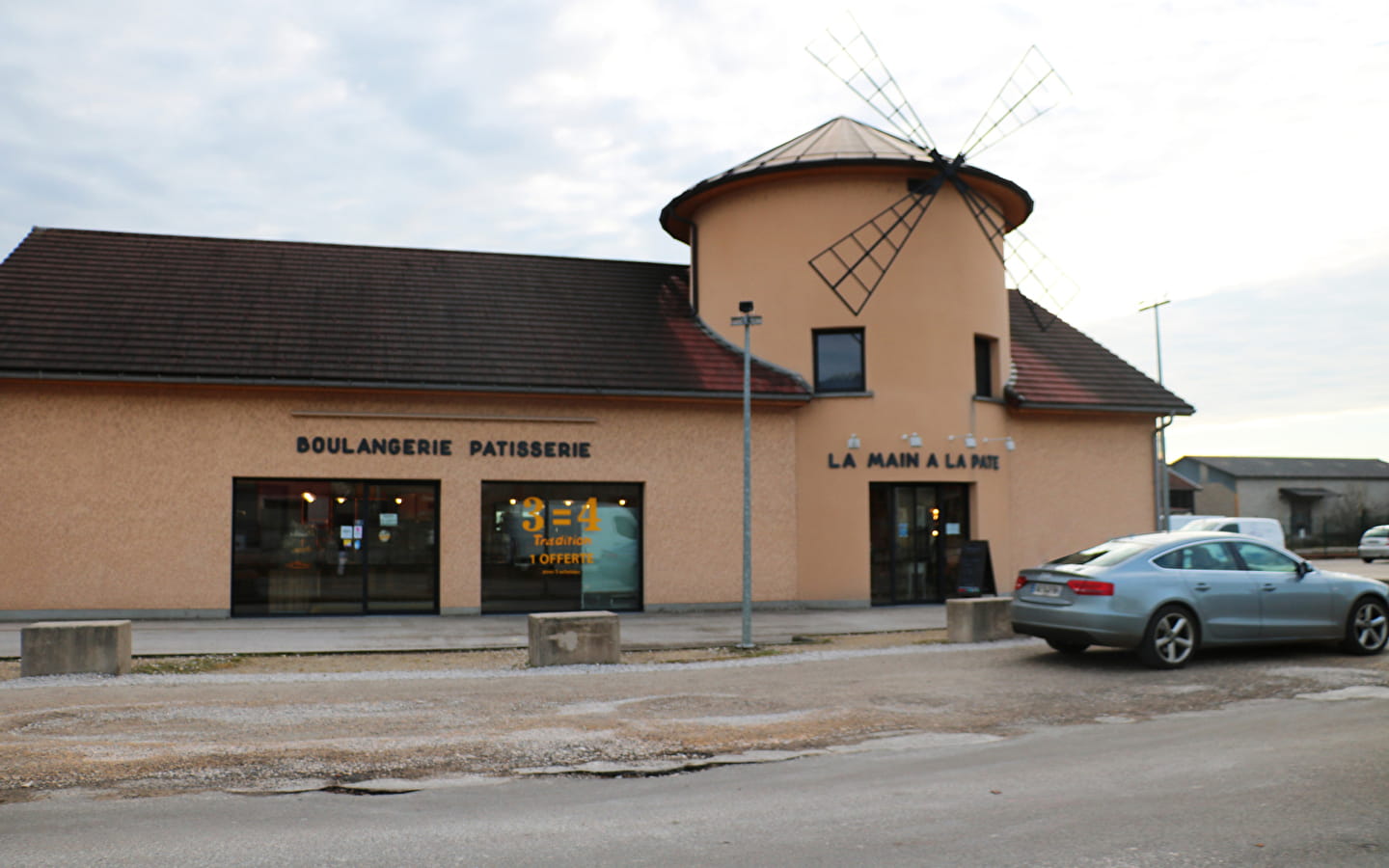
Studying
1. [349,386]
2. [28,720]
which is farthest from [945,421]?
[28,720]

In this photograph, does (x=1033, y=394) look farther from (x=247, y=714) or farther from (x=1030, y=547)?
(x=247, y=714)

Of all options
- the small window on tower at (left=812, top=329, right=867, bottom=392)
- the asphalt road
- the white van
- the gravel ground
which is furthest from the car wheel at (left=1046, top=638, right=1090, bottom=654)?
the white van

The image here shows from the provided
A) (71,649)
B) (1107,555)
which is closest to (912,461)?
(1107,555)

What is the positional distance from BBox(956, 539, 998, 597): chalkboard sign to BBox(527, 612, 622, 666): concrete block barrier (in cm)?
911

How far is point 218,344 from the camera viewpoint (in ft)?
58.3

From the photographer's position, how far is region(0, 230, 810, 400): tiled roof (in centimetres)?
1742

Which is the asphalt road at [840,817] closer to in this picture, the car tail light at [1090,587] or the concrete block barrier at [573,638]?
the car tail light at [1090,587]

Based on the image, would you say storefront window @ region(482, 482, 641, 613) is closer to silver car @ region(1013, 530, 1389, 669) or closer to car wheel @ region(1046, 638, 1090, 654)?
car wheel @ region(1046, 638, 1090, 654)

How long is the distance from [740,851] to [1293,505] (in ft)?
245

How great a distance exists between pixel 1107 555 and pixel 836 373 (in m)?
8.73

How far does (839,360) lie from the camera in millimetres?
20625

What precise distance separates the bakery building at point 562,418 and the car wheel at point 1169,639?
27.5 feet

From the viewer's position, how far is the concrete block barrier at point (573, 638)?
12602 mm

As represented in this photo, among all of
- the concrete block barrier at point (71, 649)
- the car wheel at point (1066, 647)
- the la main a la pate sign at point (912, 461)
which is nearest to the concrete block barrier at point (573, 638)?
the concrete block barrier at point (71, 649)
